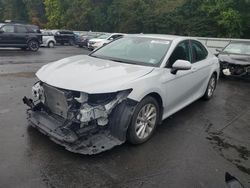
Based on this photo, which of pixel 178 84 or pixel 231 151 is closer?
pixel 231 151

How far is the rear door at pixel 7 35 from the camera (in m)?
17.4

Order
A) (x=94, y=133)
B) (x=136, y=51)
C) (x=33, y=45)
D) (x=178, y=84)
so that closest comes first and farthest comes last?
(x=94, y=133) → (x=178, y=84) → (x=136, y=51) → (x=33, y=45)

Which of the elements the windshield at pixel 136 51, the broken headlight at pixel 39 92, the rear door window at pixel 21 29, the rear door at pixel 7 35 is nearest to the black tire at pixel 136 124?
the windshield at pixel 136 51

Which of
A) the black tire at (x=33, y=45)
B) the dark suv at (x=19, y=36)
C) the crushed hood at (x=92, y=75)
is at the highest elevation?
the crushed hood at (x=92, y=75)

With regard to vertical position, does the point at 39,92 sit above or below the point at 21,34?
above

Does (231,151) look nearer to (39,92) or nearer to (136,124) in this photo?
(136,124)

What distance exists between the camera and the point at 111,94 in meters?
4.04

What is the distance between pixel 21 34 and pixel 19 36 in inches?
8.7

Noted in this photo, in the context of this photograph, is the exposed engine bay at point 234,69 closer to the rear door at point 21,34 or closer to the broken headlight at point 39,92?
the broken headlight at point 39,92

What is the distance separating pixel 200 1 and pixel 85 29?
20.8 metres

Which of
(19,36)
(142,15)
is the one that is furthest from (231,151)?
(142,15)

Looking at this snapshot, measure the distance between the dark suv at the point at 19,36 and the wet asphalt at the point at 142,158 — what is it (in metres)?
13.1

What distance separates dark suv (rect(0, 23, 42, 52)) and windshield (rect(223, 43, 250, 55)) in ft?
40.9

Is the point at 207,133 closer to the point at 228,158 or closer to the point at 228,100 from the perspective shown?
the point at 228,158
